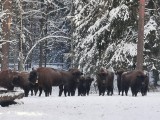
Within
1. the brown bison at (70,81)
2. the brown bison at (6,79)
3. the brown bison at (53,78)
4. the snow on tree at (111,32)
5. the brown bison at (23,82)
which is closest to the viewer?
the brown bison at (53,78)

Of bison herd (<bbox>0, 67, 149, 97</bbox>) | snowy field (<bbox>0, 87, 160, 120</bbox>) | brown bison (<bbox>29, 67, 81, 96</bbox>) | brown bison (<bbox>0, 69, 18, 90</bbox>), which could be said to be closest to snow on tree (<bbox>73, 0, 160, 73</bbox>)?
bison herd (<bbox>0, 67, 149, 97</bbox>)

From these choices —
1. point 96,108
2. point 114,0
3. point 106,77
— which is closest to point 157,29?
point 114,0

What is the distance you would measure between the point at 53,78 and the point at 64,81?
4.24ft

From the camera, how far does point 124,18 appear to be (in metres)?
34.1

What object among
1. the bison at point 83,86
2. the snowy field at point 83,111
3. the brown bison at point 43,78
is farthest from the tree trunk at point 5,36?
the snowy field at point 83,111

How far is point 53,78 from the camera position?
26953mm

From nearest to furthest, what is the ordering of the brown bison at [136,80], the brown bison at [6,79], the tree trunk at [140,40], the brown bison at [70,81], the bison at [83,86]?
Result: 1. the brown bison at [136,80]
2. the brown bison at [6,79]
3. the brown bison at [70,81]
4. the bison at [83,86]
5. the tree trunk at [140,40]

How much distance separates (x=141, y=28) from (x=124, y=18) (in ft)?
12.4

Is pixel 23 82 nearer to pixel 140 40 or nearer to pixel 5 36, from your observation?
pixel 140 40

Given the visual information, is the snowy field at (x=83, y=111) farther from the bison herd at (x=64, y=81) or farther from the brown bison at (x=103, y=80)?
the brown bison at (x=103, y=80)

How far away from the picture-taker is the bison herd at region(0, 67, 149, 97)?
26031mm

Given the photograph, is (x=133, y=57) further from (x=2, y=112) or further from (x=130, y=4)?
(x=2, y=112)

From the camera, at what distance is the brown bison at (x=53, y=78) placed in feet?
85.9

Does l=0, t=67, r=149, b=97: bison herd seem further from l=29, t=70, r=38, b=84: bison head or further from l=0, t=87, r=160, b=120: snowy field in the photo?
l=0, t=87, r=160, b=120: snowy field
